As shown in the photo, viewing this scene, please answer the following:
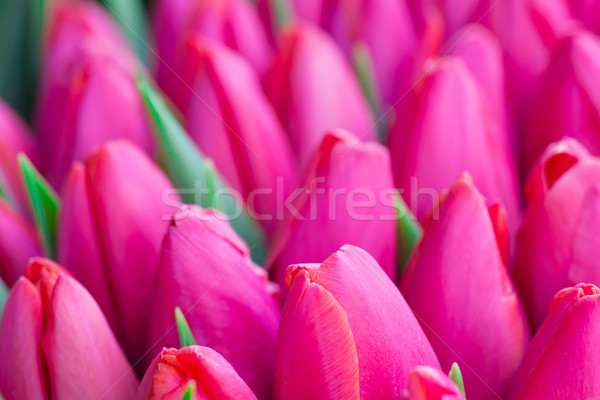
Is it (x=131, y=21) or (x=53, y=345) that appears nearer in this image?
(x=53, y=345)

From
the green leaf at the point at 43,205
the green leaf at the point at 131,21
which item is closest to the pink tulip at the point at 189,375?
the green leaf at the point at 43,205

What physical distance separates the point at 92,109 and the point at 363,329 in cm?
17

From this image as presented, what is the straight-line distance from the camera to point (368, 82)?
0.36 metres

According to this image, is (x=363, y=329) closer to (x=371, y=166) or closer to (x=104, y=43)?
(x=371, y=166)

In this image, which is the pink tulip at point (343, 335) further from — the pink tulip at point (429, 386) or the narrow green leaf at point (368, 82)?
the narrow green leaf at point (368, 82)

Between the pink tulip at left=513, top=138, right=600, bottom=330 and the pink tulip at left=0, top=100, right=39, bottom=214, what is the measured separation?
215 mm

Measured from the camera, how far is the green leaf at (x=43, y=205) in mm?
282

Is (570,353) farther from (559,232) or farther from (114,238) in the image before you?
(114,238)

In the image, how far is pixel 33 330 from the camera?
22 cm

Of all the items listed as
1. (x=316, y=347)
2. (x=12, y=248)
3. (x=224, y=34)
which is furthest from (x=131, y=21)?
(x=316, y=347)

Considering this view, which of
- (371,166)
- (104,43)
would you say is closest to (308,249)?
(371,166)

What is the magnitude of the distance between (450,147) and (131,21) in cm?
22

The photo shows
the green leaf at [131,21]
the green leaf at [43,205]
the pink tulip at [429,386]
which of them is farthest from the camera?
the green leaf at [131,21]

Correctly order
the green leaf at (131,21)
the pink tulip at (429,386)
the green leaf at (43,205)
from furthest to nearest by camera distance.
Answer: the green leaf at (131,21) → the green leaf at (43,205) → the pink tulip at (429,386)
